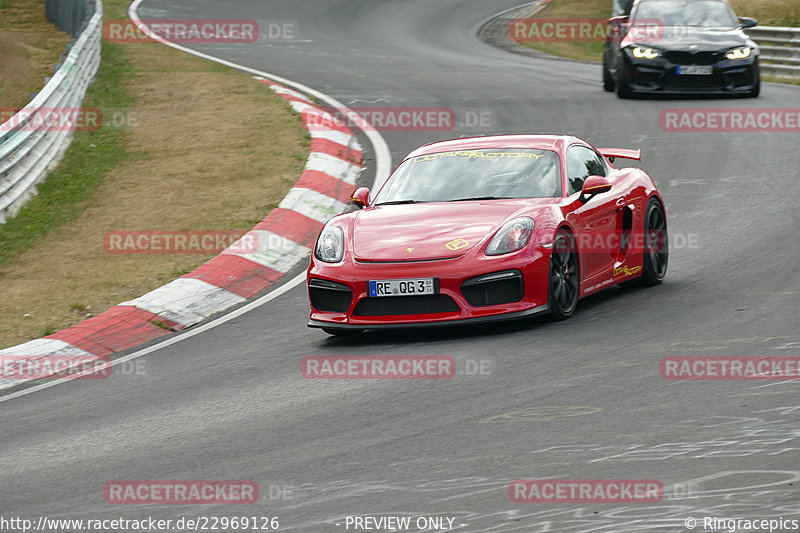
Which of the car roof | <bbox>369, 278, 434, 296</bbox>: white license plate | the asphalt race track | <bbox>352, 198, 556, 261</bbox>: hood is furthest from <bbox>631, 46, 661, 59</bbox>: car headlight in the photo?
<bbox>369, 278, 434, 296</bbox>: white license plate

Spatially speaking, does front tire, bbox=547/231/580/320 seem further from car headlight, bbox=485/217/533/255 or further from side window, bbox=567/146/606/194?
side window, bbox=567/146/606/194

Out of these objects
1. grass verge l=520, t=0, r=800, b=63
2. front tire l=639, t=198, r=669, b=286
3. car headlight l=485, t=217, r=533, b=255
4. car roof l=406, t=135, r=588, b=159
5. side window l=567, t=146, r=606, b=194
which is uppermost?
car roof l=406, t=135, r=588, b=159

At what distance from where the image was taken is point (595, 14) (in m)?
33.3

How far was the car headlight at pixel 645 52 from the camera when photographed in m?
18.2

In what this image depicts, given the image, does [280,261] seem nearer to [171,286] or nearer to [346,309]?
[171,286]

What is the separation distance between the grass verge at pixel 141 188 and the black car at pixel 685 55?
5.18m

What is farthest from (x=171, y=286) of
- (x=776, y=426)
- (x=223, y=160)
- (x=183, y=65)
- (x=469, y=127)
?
(x=183, y=65)

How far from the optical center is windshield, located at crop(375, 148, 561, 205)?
29.3ft

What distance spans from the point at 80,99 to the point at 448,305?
1138cm

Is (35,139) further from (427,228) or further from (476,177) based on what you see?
(427,228)

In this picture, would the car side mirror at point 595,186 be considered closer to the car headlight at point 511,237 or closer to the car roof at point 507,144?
the car roof at point 507,144

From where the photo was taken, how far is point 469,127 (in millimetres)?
16562

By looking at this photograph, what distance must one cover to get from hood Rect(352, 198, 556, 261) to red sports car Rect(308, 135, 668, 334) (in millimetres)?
10

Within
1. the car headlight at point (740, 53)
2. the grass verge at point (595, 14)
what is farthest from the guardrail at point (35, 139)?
the grass verge at point (595, 14)
